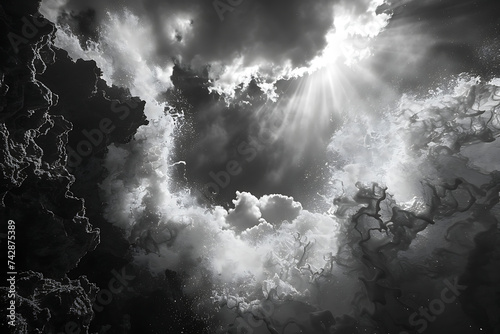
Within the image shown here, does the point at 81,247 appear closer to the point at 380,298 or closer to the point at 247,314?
the point at 247,314

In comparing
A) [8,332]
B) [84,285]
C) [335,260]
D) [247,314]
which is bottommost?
[8,332]

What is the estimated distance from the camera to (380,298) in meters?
21.0

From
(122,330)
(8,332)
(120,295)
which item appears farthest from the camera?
(120,295)

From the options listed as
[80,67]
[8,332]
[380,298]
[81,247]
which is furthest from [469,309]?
[80,67]

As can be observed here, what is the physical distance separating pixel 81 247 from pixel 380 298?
24.5 m

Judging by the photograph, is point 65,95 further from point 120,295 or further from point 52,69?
point 120,295

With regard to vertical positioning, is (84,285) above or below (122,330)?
above

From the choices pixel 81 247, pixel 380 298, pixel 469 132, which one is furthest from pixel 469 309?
pixel 81 247

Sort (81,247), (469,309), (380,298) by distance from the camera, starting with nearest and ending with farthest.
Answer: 1. (469,309)
2. (380,298)
3. (81,247)

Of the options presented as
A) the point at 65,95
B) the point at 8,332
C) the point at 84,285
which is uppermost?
the point at 65,95

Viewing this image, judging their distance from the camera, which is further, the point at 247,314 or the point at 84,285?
the point at 247,314

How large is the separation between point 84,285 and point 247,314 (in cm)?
1588

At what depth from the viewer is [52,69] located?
30.4 metres

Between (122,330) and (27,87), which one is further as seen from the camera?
(122,330)
